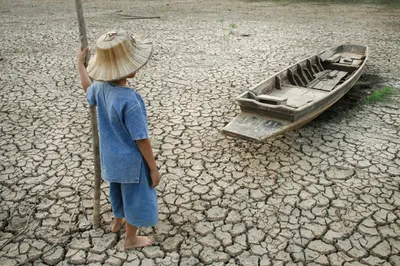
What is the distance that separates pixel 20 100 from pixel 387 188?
5790mm

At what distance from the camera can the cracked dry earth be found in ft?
9.45

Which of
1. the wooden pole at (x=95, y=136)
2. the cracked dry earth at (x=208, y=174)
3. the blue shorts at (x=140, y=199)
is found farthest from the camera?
the cracked dry earth at (x=208, y=174)

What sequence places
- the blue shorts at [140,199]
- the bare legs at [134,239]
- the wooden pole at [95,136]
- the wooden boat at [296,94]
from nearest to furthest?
the blue shorts at [140,199] < the wooden pole at [95,136] < the bare legs at [134,239] < the wooden boat at [296,94]

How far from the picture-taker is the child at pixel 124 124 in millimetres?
2166

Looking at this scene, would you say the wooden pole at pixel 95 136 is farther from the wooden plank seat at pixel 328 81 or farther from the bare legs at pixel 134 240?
the wooden plank seat at pixel 328 81

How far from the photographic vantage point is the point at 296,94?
5422 mm

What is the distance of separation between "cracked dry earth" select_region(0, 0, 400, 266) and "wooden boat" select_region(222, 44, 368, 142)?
341 millimetres

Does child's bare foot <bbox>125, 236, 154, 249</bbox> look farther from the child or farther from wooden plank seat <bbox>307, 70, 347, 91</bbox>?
wooden plank seat <bbox>307, 70, 347, 91</bbox>

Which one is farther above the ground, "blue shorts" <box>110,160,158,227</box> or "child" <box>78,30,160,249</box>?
"child" <box>78,30,160,249</box>

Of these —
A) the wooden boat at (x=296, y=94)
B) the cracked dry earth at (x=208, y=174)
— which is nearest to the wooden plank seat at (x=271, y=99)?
the wooden boat at (x=296, y=94)

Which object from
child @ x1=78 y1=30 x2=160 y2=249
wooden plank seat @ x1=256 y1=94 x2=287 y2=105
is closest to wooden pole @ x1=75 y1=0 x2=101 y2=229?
child @ x1=78 y1=30 x2=160 y2=249

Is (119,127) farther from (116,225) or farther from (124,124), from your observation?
(116,225)

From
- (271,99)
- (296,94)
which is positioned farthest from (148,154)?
(296,94)

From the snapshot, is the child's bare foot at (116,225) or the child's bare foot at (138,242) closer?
the child's bare foot at (138,242)
